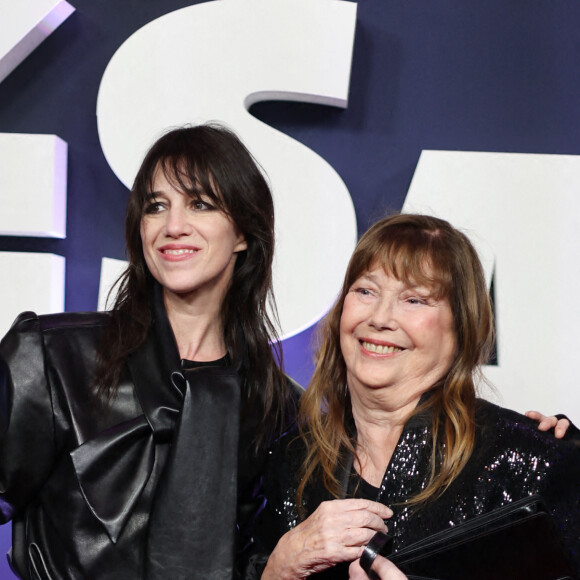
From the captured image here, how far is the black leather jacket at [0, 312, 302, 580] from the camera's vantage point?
178 centimetres

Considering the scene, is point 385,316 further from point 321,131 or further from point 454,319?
point 321,131

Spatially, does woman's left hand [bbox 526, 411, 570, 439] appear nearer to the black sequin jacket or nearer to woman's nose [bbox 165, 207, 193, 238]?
the black sequin jacket

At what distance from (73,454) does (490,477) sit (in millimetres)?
929

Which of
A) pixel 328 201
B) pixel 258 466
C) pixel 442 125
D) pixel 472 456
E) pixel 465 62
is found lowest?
pixel 258 466

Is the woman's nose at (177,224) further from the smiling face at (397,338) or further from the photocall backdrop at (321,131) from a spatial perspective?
the photocall backdrop at (321,131)

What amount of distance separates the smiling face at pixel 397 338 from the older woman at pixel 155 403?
358 mm

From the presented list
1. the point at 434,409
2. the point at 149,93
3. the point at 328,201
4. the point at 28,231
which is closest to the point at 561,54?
the point at 328,201

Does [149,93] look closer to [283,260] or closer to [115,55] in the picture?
[115,55]

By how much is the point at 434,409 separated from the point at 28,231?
6.66 ft

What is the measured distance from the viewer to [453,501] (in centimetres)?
168

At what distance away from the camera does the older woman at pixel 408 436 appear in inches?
64.4

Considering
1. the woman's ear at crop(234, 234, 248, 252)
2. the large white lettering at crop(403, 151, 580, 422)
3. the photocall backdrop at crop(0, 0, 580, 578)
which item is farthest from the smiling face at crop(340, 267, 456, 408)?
the large white lettering at crop(403, 151, 580, 422)

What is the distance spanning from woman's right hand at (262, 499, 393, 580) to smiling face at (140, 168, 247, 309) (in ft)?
2.27

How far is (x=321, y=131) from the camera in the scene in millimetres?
3287
